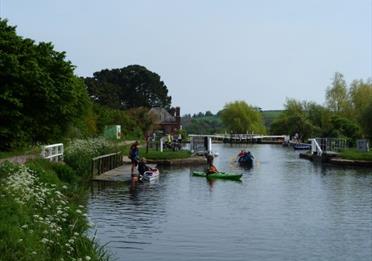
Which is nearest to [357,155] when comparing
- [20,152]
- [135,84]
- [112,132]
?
[112,132]

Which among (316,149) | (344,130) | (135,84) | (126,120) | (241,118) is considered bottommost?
(316,149)

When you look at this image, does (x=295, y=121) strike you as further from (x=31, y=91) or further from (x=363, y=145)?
(x=31, y=91)

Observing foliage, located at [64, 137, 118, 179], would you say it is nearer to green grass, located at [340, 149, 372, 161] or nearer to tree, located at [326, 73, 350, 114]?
green grass, located at [340, 149, 372, 161]

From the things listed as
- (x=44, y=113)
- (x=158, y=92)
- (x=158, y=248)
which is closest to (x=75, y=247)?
(x=158, y=248)

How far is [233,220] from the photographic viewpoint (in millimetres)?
23781

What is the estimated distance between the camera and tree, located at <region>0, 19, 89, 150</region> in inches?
1160

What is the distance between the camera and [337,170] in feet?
168

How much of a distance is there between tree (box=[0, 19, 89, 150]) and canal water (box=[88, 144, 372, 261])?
181 inches

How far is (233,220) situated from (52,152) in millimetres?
11126

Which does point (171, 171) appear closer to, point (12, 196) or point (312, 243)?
point (312, 243)

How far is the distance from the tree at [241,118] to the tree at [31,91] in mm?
106883

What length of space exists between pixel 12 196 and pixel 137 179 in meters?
20.9

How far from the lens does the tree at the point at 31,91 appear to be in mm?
29453

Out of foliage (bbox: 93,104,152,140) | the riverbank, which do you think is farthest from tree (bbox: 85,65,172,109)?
the riverbank
